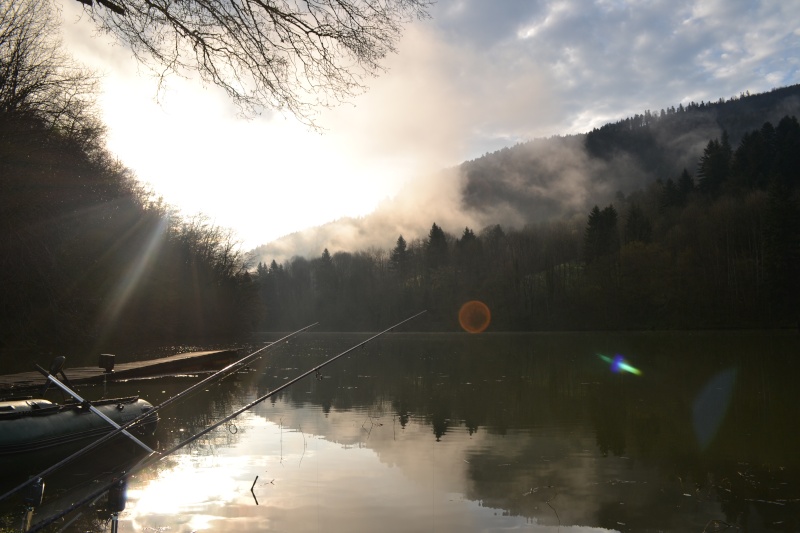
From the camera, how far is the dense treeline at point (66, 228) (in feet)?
56.0

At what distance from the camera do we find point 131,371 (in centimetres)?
1878

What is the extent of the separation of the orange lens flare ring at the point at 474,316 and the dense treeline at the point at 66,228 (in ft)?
165

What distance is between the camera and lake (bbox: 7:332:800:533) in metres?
6.77

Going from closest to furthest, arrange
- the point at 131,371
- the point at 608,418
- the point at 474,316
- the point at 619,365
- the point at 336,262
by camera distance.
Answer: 1. the point at 608,418
2. the point at 131,371
3. the point at 619,365
4. the point at 474,316
5. the point at 336,262

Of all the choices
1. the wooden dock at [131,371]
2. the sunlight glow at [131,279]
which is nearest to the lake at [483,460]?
the wooden dock at [131,371]

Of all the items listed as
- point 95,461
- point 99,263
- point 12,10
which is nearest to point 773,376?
point 95,461

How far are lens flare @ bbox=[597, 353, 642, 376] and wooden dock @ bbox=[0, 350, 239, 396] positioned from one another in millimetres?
16451

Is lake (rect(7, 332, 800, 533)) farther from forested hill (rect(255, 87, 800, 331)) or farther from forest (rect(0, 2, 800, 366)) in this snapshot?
forested hill (rect(255, 87, 800, 331))

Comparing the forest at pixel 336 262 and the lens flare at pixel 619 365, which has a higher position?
the forest at pixel 336 262

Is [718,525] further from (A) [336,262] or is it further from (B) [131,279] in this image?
(A) [336,262]

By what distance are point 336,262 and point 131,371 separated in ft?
452

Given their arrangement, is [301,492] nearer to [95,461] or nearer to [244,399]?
[95,461]

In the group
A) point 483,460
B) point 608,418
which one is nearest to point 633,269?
point 608,418

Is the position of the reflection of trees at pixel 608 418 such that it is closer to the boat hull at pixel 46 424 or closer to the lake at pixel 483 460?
the lake at pixel 483 460
